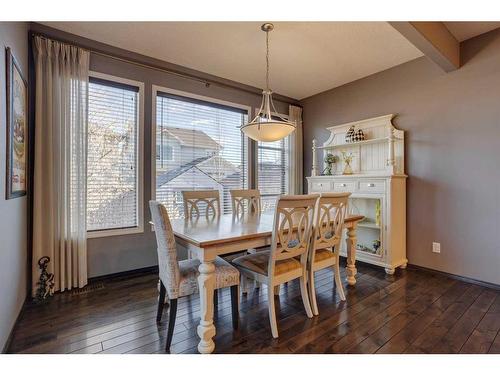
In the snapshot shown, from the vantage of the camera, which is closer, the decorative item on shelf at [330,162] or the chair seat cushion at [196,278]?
the chair seat cushion at [196,278]

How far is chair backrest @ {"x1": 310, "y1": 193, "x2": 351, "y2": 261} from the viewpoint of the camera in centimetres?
219

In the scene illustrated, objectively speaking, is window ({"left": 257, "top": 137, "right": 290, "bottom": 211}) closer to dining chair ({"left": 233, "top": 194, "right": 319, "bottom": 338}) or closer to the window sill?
the window sill

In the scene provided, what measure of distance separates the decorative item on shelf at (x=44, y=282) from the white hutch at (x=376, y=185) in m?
3.46

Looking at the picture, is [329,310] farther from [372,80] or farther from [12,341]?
[372,80]

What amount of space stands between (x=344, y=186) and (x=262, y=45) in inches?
83.2

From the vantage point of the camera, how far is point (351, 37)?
2750mm

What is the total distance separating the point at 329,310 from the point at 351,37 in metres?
2.75

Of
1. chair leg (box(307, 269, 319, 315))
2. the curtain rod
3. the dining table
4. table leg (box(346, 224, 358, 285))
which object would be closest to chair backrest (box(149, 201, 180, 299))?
the dining table

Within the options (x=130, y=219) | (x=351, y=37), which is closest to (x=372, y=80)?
(x=351, y=37)

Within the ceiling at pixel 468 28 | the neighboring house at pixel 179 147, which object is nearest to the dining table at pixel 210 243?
the neighboring house at pixel 179 147

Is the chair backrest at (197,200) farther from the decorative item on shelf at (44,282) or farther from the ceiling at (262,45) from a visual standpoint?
the ceiling at (262,45)

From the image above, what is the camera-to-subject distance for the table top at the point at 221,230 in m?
1.77

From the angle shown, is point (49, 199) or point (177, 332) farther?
point (49, 199)
